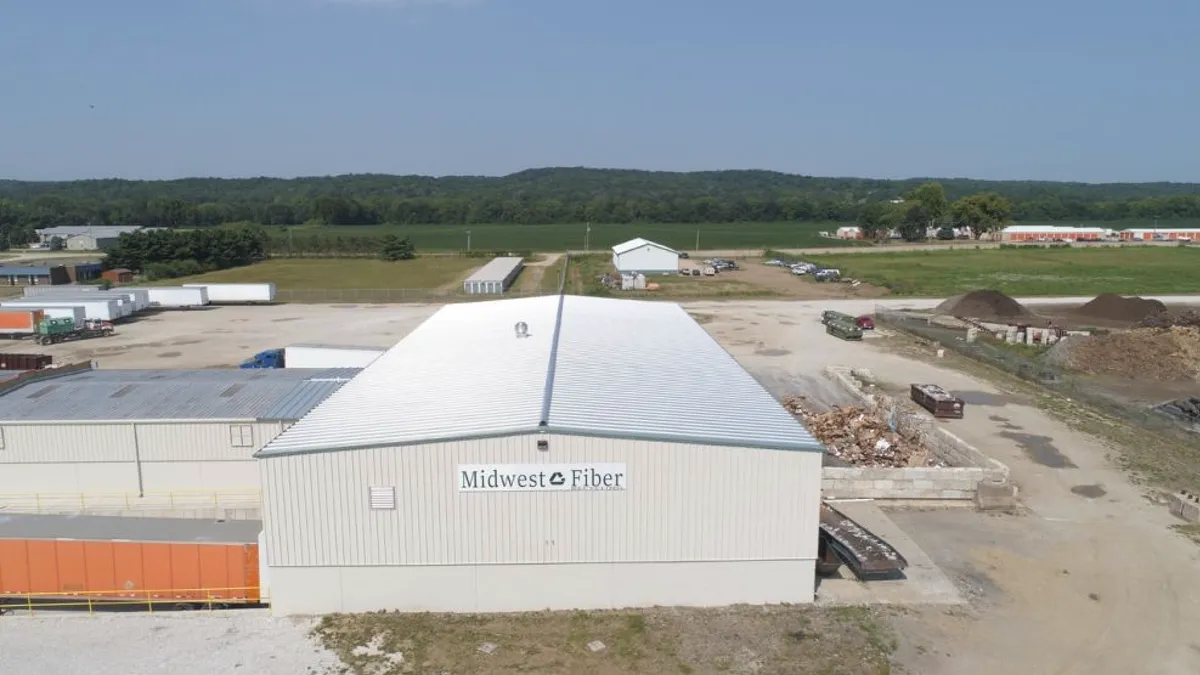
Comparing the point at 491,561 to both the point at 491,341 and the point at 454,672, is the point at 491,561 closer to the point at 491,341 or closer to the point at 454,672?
the point at 454,672

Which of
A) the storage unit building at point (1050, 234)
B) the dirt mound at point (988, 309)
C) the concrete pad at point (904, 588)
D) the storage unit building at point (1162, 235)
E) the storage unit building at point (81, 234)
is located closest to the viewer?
the concrete pad at point (904, 588)

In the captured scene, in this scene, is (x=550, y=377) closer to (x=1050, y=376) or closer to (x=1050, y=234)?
(x=1050, y=376)

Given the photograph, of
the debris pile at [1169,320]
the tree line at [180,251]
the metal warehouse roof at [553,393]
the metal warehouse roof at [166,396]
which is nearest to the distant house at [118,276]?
the tree line at [180,251]

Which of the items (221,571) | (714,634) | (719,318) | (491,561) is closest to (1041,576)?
(714,634)

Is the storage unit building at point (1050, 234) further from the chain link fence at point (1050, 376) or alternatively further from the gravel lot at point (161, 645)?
the gravel lot at point (161, 645)

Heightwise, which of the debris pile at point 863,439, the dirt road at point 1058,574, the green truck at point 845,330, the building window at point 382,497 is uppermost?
the building window at point 382,497

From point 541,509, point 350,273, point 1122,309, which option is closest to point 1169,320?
point 1122,309

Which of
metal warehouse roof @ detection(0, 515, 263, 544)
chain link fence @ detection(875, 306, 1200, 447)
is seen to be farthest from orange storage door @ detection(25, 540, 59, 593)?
chain link fence @ detection(875, 306, 1200, 447)
